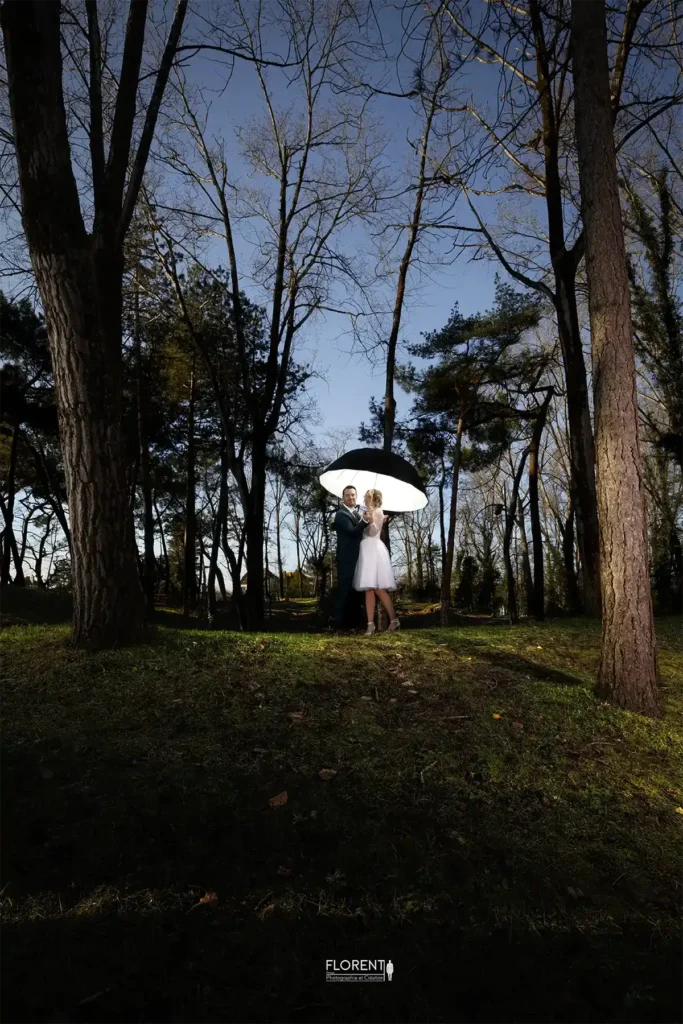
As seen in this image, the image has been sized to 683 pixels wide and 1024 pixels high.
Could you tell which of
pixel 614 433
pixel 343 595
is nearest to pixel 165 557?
pixel 343 595

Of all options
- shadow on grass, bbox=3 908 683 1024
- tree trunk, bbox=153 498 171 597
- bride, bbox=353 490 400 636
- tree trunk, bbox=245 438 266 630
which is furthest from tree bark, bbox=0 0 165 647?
tree trunk, bbox=153 498 171 597

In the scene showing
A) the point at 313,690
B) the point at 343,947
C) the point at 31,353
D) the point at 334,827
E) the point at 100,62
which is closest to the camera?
the point at 343,947

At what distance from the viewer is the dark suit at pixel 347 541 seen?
8.55 metres

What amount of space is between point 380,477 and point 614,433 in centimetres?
382

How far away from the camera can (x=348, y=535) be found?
28.3ft

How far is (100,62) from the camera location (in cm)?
720

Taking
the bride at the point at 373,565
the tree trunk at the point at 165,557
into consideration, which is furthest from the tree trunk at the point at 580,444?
the tree trunk at the point at 165,557

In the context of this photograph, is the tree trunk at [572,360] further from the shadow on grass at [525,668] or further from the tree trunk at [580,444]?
the shadow on grass at [525,668]

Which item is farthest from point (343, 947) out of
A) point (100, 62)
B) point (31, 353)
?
point (31, 353)

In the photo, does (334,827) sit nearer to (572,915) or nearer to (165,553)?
(572,915)

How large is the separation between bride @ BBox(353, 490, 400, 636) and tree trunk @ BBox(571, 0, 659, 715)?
129 inches

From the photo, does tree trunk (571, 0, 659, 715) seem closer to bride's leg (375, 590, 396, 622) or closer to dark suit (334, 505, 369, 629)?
bride's leg (375, 590, 396, 622)

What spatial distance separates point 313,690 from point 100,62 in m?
7.74

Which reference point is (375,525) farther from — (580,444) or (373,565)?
(580,444)
